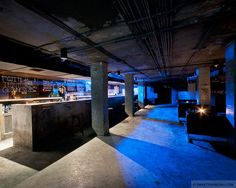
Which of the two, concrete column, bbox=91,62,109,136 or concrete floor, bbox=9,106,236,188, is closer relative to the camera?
concrete floor, bbox=9,106,236,188

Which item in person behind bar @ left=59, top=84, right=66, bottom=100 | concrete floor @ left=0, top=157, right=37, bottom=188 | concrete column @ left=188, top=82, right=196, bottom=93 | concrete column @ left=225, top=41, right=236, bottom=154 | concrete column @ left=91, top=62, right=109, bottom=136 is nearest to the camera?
concrete floor @ left=0, top=157, right=37, bottom=188

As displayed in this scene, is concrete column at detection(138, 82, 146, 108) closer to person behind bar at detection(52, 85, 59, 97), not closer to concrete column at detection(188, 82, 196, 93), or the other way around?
concrete column at detection(188, 82, 196, 93)

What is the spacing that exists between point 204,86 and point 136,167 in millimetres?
5392

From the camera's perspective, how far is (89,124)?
6254 mm

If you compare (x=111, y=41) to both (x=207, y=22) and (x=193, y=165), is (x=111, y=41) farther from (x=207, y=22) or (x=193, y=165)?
(x=193, y=165)

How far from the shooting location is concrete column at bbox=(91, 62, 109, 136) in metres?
4.56

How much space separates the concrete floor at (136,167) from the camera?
7.13 ft

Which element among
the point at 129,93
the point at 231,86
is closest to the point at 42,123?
the point at 129,93

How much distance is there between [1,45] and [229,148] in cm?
574

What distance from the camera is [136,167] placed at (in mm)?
2566

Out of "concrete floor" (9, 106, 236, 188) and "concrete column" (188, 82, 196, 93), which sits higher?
"concrete column" (188, 82, 196, 93)

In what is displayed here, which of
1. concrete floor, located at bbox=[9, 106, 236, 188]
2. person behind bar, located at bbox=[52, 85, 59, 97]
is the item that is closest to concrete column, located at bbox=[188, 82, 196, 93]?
concrete floor, located at bbox=[9, 106, 236, 188]

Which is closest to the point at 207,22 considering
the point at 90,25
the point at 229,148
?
the point at 90,25

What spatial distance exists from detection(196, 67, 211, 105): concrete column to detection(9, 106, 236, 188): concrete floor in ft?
10.9
